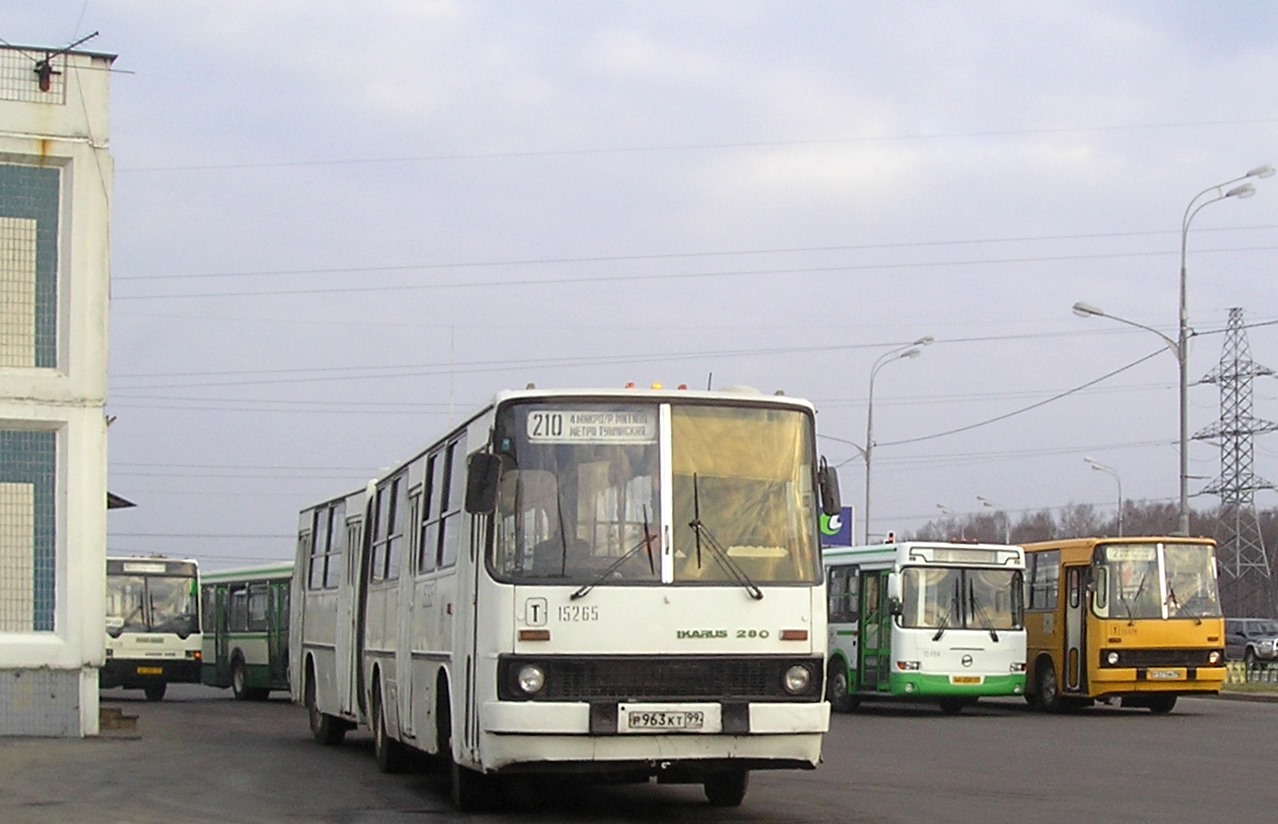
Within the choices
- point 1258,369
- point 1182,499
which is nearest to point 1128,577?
point 1182,499

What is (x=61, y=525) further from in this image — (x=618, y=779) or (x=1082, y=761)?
(x=1082, y=761)

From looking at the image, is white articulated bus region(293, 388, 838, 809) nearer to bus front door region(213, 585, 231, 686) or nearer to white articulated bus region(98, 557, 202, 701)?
white articulated bus region(98, 557, 202, 701)

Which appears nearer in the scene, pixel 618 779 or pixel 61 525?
pixel 618 779

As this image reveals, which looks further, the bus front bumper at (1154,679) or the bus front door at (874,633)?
the bus front door at (874,633)

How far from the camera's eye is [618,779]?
45.4 ft

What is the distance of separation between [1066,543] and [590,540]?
1991cm

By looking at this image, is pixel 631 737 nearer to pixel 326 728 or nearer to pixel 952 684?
pixel 326 728

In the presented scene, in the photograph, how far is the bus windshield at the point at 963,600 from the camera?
99.7 feet

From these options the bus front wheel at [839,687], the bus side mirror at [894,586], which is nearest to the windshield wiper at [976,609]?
the bus side mirror at [894,586]

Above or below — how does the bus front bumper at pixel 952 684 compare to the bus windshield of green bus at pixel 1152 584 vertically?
below

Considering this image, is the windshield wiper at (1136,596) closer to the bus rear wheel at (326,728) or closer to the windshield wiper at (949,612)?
the windshield wiper at (949,612)

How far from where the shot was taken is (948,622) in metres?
30.4

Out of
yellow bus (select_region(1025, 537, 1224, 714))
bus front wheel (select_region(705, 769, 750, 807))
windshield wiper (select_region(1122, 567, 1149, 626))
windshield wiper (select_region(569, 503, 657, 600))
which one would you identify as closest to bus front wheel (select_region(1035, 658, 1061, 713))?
yellow bus (select_region(1025, 537, 1224, 714))

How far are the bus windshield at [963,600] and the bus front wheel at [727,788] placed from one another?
16352 mm
